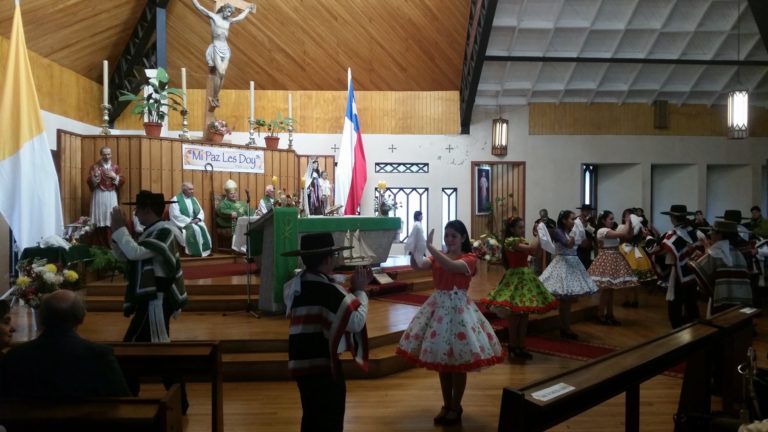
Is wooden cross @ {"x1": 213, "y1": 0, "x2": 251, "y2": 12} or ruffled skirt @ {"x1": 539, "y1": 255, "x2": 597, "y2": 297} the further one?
wooden cross @ {"x1": 213, "y1": 0, "x2": 251, "y2": 12}

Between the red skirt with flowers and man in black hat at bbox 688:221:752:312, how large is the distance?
220 centimetres

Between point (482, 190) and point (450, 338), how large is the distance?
8861 millimetres

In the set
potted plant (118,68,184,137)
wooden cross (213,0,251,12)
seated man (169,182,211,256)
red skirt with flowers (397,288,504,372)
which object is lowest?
red skirt with flowers (397,288,504,372)

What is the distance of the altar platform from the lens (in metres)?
4.63

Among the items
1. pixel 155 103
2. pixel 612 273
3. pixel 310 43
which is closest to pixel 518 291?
pixel 612 273

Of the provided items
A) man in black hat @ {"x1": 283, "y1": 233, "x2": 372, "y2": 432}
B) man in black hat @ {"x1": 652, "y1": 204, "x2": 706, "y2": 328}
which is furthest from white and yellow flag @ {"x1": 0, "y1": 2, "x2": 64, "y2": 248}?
man in black hat @ {"x1": 652, "y1": 204, "x2": 706, "y2": 328}

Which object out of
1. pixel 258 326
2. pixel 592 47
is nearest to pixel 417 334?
pixel 258 326

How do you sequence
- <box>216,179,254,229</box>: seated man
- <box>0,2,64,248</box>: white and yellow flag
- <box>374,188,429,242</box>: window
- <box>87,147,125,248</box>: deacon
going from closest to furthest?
<box>0,2,64,248</box>: white and yellow flag, <box>87,147,125,248</box>: deacon, <box>216,179,254,229</box>: seated man, <box>374,188,429,242</box>: window

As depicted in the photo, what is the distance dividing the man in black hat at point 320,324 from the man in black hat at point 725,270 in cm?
347

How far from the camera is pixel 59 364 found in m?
2.12

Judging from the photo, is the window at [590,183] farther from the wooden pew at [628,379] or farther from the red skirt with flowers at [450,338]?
the red skirt with flowers at [450,338]

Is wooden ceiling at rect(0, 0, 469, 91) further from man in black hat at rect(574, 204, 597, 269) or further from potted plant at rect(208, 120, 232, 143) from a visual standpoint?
man in black hat at rect(574, 204, 597, 269)

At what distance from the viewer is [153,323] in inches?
142

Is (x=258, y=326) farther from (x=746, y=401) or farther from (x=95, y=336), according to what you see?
(x=746, y=401)
